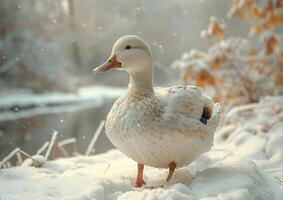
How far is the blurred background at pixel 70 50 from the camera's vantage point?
16.2 m

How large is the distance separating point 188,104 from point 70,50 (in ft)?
81.0

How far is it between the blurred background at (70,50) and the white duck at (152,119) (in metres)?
8.81

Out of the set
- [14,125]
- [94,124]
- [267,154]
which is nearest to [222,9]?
[94,124]

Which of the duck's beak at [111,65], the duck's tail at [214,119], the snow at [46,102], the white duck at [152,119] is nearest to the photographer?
the white duck at [152,119]

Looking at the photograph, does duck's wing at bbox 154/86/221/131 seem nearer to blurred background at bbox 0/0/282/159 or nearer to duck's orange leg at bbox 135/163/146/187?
duck's orange leg at bbox 135/163/146/187

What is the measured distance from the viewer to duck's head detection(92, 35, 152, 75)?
3.47 metres

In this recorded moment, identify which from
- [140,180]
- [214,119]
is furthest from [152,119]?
[214,119]

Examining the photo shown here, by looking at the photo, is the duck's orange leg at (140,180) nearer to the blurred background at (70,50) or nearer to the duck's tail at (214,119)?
the duck's tail at (214,119)

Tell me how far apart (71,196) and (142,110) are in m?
0.83

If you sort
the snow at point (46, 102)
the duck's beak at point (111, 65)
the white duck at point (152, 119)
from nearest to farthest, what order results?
the white duck at point (152, 119)
the duck's beak at point (111, 65)
the snow at point (46, 102)

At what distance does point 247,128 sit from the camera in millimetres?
5613

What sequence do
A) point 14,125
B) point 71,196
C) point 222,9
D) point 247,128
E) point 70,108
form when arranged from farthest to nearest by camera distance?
point 70,108, point 222,9, point 14,125, point 247,128, point 71,196

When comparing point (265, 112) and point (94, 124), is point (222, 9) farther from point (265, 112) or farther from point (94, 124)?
point (265, 112)

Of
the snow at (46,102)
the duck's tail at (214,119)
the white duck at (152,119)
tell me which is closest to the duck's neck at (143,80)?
the white duck at (152,119)
